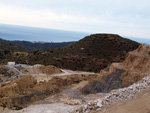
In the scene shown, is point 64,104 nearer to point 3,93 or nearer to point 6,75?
point 3,93

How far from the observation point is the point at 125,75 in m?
22.4

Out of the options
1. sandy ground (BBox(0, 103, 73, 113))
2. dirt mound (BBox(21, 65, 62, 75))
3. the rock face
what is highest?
the rock face

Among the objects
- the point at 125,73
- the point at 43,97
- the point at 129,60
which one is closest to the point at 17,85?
the point at 43,97

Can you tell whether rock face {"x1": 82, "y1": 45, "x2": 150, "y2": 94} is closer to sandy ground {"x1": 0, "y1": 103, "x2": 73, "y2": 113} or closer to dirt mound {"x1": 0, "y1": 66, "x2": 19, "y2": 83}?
sandy ground {"x1": 0, "y1": 103, "x2": 73, "y2": 113}

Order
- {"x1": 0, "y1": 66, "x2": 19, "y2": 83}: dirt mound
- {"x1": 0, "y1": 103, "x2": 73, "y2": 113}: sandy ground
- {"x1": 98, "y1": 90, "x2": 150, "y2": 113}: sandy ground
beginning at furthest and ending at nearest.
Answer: {"x1": 0, "y1": 66, "x2": 19, "y2": 83}: dirt mound
{"x1": 0, "y1": 103, "x2": 73, "y2": 113}: sandy ground
{"x1": 98, "y1": 90, "x2": 150, "y2": 113}: sandy ground

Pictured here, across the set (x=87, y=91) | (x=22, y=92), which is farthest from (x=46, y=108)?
(x=87, y=91)

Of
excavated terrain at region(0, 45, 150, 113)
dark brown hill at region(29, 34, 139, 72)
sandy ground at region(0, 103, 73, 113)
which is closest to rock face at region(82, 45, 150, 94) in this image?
excavated terrain at region(0, 45, 150, 113)

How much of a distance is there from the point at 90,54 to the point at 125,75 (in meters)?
27.9

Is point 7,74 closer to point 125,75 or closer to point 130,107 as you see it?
point 125,75

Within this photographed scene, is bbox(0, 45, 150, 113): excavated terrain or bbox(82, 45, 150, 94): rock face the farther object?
bbox(82, 45, 150, 94): rock face

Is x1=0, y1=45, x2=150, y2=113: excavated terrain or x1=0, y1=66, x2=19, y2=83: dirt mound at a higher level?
x1=0, y1=45, x2=150, y2=113: excavated terrain

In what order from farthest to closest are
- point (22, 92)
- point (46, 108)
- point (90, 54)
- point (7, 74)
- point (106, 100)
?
point (90, 54) < point (7, 74) < point (22, 92) < point (46, 108) < point (106, 100)

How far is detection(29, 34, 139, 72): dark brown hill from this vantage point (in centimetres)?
4485

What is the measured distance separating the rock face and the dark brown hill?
18181 millimetres
